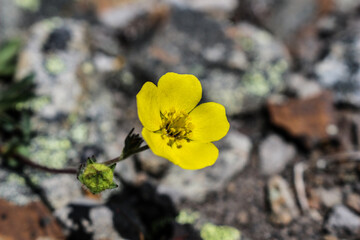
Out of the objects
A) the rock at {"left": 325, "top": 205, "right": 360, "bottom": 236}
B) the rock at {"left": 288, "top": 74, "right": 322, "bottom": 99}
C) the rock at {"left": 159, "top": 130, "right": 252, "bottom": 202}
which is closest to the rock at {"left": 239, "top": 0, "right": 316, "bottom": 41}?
the rock at {"left": 288, "top": 74, "right": 322, "bottom": 99}

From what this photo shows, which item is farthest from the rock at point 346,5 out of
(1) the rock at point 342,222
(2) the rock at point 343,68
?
(1) the rock at point 342,222

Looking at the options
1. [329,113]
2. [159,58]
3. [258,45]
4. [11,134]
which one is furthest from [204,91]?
[11,134]

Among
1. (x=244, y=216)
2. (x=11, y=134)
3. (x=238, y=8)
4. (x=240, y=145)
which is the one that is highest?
(x=238, y=8)

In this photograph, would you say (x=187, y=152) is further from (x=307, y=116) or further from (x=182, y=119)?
(x=307, y=116)

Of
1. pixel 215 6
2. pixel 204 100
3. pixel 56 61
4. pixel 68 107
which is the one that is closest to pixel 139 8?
pixel 215 6

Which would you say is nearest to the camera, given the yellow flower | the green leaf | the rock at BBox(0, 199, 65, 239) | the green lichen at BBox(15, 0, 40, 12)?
the yellow flower

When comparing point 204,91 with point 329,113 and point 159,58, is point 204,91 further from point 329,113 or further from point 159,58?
point 329,113

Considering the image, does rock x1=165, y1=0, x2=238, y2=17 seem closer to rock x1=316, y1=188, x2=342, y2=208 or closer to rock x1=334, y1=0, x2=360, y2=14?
rock x1=334, y1=0, x2=360, y2=14
